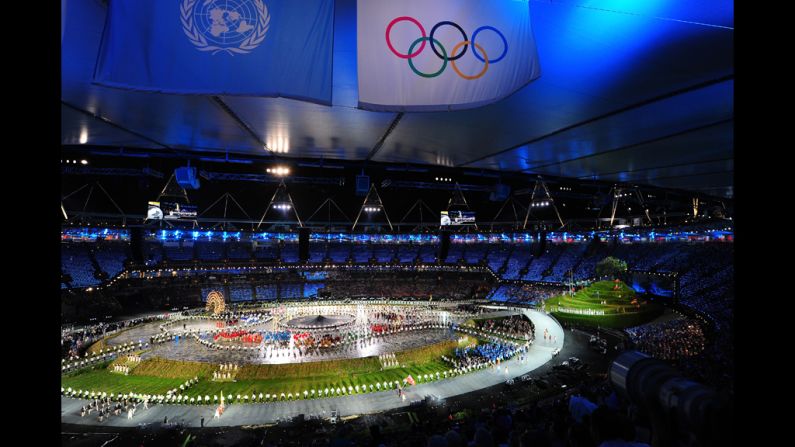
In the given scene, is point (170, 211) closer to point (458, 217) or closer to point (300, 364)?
point (300, 364)

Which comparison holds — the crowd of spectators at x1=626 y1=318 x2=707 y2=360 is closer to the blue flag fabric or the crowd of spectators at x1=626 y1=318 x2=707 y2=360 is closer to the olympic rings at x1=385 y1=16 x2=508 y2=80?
the olympic rings at x1=385 y1=16 x2=508 y2=80

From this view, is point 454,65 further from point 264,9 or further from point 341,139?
point 341,139

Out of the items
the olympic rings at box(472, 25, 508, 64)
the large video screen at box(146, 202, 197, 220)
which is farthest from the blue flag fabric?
the large video screen at box(146, 202, 197, 220)

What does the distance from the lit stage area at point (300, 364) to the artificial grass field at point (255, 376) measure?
0.05m

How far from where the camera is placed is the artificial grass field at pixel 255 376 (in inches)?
727

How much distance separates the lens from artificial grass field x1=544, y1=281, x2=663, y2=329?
2612 cm

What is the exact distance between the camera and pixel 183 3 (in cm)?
399

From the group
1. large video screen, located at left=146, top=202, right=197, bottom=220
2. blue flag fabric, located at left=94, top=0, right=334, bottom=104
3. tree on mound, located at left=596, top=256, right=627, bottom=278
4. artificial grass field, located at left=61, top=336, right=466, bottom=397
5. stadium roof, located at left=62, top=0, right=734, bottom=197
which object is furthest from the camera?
tree on mound, located at left=596, top=256, right=627, bottom=278

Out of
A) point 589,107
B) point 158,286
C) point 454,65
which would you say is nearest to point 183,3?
point 454,65

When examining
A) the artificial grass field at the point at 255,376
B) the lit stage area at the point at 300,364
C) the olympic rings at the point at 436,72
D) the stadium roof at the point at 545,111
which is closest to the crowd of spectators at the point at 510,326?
the lit stage area at the point at 300,364

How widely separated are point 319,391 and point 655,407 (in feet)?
54.9

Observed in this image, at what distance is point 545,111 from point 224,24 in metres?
5.58

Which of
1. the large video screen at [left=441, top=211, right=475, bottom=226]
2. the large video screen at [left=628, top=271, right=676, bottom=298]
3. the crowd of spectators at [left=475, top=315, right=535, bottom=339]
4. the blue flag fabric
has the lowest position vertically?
the crowd of spectators at [left=475, top=315, right=535, bottom=339]

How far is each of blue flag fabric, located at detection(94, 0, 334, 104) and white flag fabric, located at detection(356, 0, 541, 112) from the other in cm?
79
